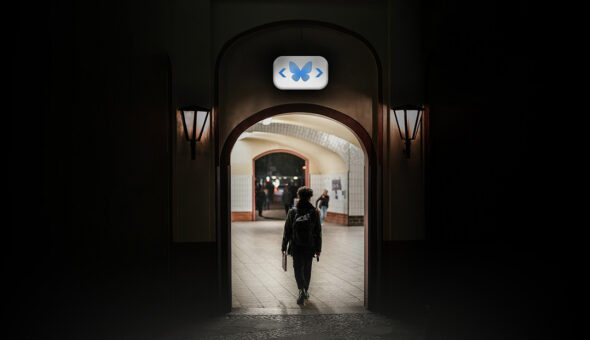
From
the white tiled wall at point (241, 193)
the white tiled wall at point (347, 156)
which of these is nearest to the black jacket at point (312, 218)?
the white tiled wall at point (347, 156)

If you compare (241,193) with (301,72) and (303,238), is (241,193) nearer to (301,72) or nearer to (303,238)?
(303,238)

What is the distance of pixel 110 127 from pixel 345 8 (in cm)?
496

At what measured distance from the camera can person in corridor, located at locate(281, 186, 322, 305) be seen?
6062 millimetres

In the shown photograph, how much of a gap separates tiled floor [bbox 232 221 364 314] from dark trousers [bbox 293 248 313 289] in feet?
1.12

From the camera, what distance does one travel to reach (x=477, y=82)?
280 centimetres

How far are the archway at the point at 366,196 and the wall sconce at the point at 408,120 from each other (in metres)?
0.51

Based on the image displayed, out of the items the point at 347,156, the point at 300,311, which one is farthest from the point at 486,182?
the point at 347,156

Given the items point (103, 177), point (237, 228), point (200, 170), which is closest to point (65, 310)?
point (103, 177)

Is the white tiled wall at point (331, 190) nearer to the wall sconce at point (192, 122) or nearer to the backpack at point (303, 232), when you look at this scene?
the backpack at point (303, 232)

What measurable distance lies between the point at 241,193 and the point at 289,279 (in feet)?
40.0

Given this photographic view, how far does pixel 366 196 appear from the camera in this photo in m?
6.02

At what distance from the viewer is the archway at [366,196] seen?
5.79m

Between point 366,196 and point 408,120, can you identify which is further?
point 366,196

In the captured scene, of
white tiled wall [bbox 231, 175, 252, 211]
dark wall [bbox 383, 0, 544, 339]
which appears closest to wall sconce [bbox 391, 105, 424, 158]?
dark wall [bbox 383, 0, 544, 339]
